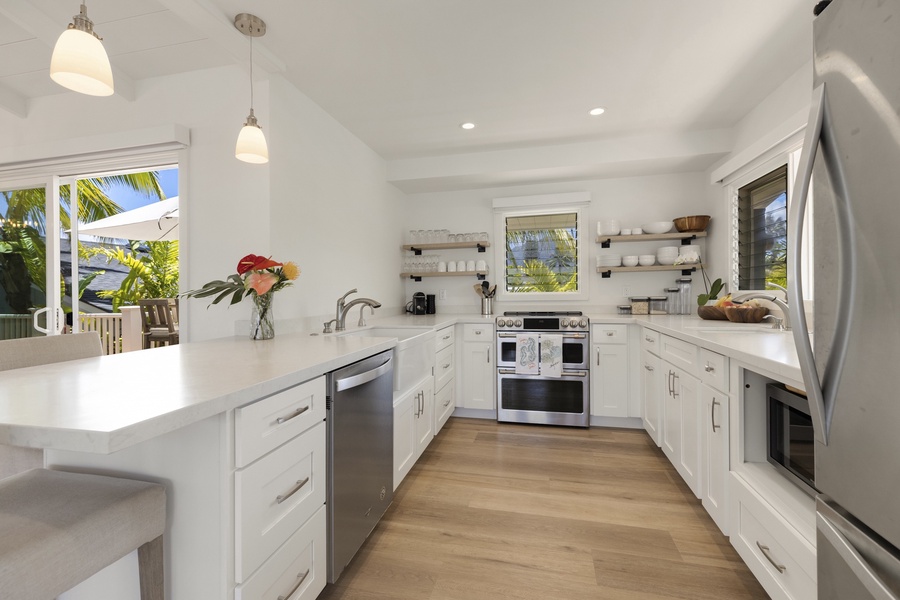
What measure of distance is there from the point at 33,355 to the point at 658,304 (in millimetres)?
4156

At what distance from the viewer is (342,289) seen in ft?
9.79

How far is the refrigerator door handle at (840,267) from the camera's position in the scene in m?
0.71

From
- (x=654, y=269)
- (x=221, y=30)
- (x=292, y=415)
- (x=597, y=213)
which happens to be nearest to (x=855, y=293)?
(x=292, y=415)

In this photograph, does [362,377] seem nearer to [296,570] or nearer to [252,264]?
[296,570]

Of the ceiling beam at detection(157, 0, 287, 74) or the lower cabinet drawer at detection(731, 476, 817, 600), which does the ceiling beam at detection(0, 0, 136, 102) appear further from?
the lower cabinet drawer at detection(731, 476, 817, 600)

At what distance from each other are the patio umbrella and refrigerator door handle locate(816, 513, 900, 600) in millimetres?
5908

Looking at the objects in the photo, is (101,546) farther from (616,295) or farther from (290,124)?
(616,295)

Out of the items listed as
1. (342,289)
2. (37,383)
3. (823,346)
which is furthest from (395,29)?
(823,346)

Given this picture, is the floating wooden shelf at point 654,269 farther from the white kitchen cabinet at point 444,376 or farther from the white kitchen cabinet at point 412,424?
the white kitchen cabinet at point 412,424

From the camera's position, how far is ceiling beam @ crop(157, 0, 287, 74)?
168cm

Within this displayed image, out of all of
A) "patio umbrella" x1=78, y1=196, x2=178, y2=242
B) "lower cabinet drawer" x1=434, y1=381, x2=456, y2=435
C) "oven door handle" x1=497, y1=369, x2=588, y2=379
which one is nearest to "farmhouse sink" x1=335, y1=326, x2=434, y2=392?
"lower cabinet drawer" x1=434, y1=381, x2=456, y2=435

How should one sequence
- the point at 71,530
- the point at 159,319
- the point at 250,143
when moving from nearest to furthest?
1. the point at 71,530
2. the point at 250,143
3. the point at 159,319

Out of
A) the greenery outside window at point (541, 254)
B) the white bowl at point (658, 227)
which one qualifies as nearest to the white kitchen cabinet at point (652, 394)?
the greenery outside window at point (541, 254)

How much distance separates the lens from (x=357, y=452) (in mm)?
1619
